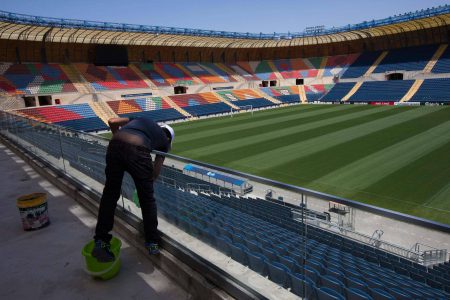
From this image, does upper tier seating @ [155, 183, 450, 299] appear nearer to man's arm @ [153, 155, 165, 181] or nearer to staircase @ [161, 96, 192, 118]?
man's arm @ [153, 155, 165, 181]

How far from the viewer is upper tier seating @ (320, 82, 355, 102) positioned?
152 ft

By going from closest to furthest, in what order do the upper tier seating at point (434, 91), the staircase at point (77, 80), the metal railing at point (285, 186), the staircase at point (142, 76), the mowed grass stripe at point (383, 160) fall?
1. the metal railing at point (285, 186)
2. the mowed grass stripe at point (383, 160)
3. the staircase at point (77, 80)
4. the upper tier seating at point (434, 91)
5. the staircase at point (142, 76)

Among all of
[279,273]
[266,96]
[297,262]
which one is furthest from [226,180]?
[266,96]

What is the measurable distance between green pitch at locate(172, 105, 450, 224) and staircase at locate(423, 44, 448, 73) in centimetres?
1468

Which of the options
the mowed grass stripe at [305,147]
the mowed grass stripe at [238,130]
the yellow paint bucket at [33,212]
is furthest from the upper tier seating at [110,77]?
the yellow paint bucket at [33,212]

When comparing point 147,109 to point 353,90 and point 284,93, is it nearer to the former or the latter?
point 284,93

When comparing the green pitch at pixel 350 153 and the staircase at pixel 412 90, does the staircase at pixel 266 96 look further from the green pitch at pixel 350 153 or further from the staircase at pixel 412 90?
the staircase at pixel 412 90

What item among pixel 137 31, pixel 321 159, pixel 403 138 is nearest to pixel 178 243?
pixel 321 159

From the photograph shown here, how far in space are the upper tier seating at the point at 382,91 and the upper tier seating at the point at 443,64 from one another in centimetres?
338

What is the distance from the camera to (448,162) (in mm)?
14750

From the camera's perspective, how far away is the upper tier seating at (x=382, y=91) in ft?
135

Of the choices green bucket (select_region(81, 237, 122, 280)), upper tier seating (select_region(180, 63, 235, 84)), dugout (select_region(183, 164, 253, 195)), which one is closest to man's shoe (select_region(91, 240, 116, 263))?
green bucket (select_region(81, 237, 122, 280))

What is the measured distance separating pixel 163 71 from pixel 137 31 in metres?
7.22

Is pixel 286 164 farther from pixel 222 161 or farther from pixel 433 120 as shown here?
pixel 433 120
